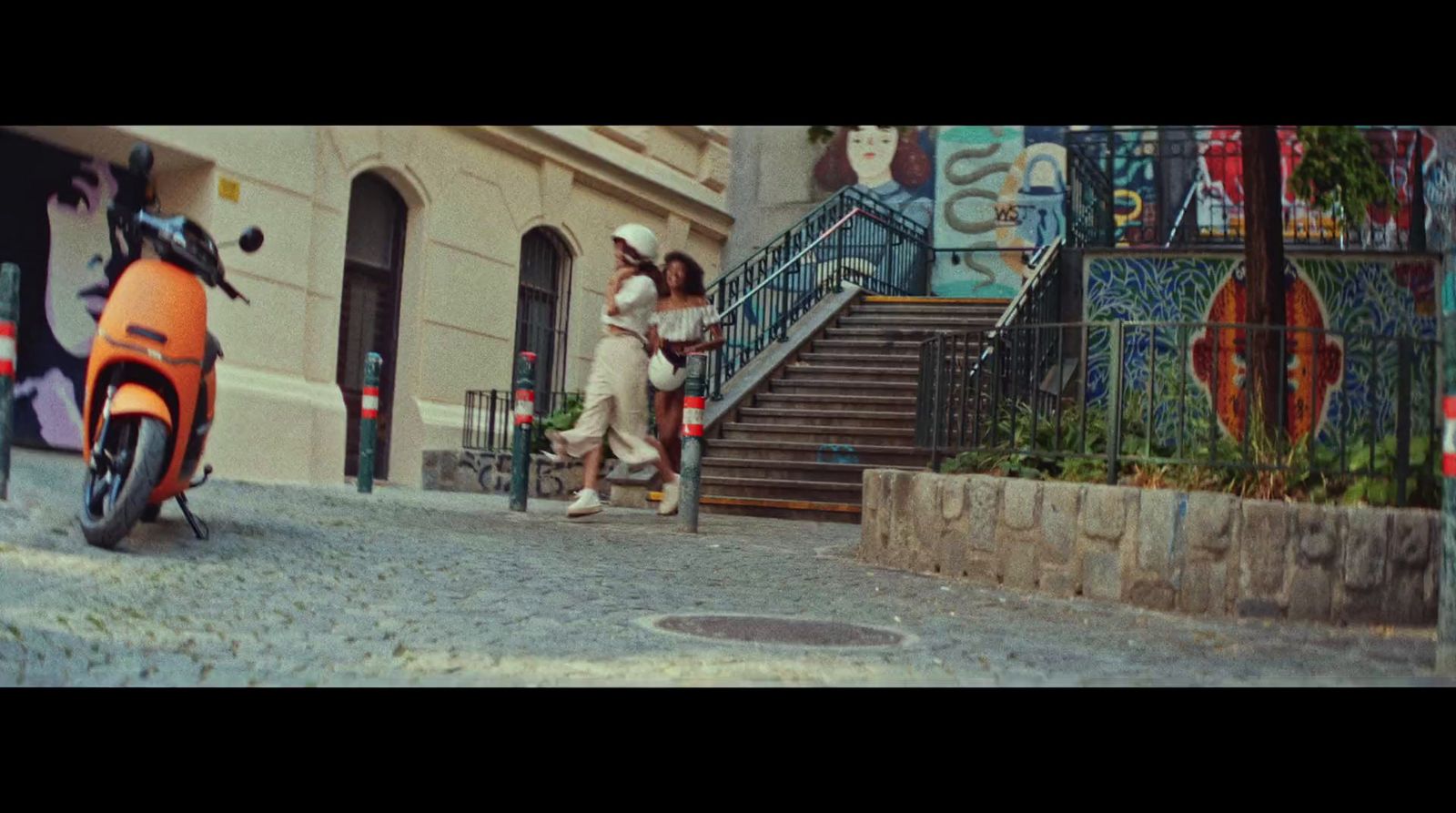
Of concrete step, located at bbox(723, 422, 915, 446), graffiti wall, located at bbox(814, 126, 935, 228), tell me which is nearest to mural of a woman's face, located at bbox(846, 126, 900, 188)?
graffiti wall, located at bbox(814, 126, 935, 228)

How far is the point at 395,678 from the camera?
403 centimetres

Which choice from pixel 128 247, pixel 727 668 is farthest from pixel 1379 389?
pixel 128 247

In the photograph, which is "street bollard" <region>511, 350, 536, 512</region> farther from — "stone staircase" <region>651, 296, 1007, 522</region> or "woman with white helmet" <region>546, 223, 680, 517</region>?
"stone staircase" <region>651, 296, 1007, 522</region>

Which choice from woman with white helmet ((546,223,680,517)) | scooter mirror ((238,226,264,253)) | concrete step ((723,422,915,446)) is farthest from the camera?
concrete step ((723,422,915,446))

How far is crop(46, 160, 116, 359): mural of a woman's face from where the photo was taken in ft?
31.6

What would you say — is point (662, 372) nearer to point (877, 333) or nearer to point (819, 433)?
point (819, 433)

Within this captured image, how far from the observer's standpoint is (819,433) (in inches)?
482

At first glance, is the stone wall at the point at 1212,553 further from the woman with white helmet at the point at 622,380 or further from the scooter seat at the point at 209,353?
the scooter seat at the point at 209,353

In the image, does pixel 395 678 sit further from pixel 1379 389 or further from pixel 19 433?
pixel 19 433

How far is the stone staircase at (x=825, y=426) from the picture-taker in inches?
450

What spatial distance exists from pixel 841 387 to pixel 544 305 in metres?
3.92

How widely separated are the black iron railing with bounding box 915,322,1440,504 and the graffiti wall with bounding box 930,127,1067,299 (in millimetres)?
12289

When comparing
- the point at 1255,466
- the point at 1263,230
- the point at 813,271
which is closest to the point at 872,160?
the point at 813,271

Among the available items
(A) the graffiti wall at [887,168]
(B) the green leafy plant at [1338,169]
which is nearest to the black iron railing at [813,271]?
(A) the graffiti wall at [887,168]
